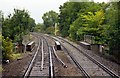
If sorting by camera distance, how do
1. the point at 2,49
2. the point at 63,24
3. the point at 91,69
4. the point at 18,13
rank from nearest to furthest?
the point at 91,69, the point at 2,49, the point at 18,13, the point at 63,24

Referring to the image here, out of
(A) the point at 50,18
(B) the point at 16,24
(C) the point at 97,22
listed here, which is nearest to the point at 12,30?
(B) the point at 16,24

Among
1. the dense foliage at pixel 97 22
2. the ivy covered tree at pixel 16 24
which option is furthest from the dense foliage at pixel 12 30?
→ the dense foliage at pixel 97 22

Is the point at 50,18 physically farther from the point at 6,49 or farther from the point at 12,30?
the point at 6,49

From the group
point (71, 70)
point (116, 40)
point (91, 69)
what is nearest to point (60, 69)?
point (71, 70)

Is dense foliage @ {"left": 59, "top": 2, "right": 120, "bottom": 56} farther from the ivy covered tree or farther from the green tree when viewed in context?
the green tree

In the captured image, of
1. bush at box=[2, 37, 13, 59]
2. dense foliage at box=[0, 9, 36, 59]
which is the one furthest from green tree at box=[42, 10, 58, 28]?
bush at box=[2, 37, 13, 59]

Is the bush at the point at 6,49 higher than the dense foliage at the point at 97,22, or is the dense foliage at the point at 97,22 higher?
the dense foliage at the point at 97,22

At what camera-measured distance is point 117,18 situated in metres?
26.4

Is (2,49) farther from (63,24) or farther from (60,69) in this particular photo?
(63,24)

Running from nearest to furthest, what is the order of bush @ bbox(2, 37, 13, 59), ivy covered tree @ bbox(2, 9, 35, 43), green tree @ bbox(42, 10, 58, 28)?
bush @ bbox(2, 37, 13, 59)
ivy covered tree @ bbox(2, 9, 35, 43)
green tree @ bbox(42, 10, 58, 28)

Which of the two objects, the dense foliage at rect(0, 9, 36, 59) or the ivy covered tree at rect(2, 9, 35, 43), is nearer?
the dense foliage at rect(0, 9, 36, 59)

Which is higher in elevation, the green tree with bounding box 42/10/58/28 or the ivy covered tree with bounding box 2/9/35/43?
the green tree with bounding box 42/10/58/28

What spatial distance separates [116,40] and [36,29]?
110310 millimetres

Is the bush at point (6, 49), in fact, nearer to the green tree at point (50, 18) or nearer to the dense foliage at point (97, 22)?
the dense foliage at point (97, 22)
